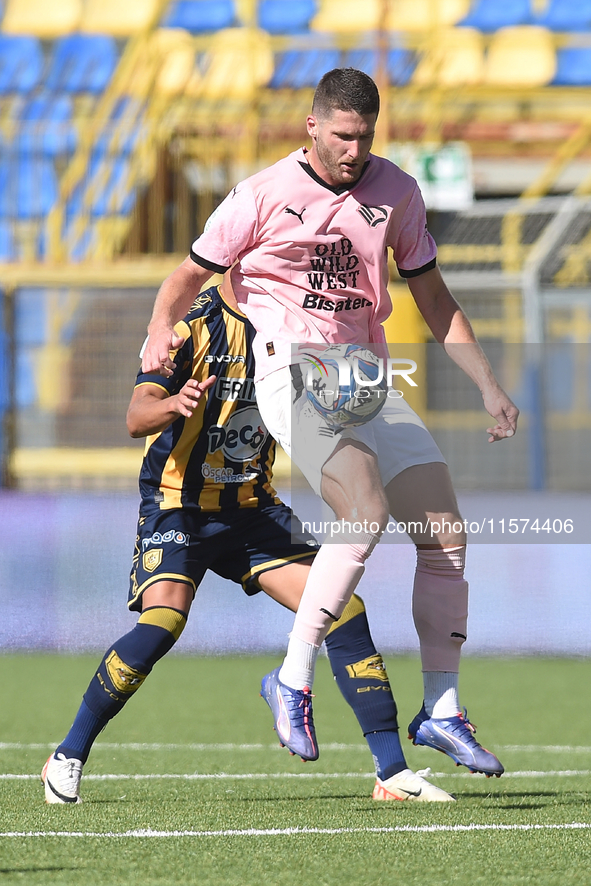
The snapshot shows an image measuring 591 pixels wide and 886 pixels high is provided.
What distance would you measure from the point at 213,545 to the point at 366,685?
0.60m

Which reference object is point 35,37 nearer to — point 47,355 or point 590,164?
point 590,164

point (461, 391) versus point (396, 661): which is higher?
point (461, 391)

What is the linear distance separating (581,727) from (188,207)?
5482mm

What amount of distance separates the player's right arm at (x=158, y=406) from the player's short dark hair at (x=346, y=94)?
74 cm

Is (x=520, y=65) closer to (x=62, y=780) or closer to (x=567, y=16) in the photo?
(x=567, y=16)

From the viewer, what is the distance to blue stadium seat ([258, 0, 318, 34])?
47.1 feet

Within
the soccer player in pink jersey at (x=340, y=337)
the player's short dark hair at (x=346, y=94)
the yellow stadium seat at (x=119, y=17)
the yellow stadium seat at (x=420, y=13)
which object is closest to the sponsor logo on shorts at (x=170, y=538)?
the soccer player in pink jersey at (x=340, y=337)

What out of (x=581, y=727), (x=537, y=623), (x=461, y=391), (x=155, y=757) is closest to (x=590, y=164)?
(x=461, y=391)

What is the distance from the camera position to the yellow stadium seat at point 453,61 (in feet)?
36.5

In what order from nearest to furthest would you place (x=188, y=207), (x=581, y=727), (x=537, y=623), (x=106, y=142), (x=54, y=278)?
(x=581, y=727) → (x=537, y=623) → (x=54, y=278) → (x=188, y=207) → (x=106, y=142)

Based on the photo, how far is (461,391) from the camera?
26.5ft

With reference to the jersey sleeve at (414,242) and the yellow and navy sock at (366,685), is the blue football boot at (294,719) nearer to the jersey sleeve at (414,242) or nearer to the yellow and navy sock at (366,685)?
the yellow and navy sock at (366,685)

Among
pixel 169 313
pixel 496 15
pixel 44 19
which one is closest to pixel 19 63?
pixel 44 19

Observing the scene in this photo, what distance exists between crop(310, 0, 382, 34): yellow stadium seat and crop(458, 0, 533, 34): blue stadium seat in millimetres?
1006
